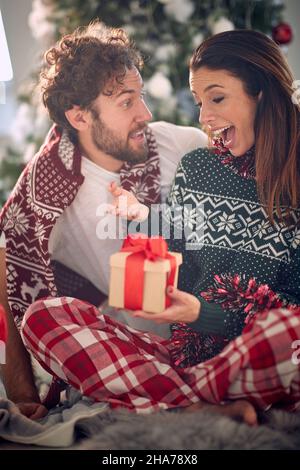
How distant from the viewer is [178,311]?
1452 mm

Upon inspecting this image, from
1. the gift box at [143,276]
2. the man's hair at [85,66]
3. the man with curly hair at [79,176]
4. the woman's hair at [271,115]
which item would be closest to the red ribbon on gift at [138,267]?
the gift box at [143,276]

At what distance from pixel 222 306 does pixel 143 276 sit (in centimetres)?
26

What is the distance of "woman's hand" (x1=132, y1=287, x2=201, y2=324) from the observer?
1425mm

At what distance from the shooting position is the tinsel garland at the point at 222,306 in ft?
4.93

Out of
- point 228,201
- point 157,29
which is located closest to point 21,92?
point 157,29

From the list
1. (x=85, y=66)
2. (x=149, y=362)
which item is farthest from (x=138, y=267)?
(x=85, y=66)

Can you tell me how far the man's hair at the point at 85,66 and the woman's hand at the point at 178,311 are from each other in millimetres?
547

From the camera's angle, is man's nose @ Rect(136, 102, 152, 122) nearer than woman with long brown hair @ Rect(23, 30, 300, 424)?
No

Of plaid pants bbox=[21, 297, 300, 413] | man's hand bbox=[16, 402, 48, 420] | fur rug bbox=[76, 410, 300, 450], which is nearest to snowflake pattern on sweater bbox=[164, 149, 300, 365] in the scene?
plaid pants bbox=[21, 297, 300, 413]

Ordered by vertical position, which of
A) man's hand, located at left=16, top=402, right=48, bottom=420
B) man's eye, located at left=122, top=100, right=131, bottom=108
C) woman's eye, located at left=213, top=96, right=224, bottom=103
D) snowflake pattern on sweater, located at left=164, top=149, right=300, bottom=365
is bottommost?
man's hand, located at left=16, top=402, right=48, bottom=420

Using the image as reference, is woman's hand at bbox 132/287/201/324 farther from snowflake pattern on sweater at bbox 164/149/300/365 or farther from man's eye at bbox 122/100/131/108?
man's eye at bbox 122/100/131/108

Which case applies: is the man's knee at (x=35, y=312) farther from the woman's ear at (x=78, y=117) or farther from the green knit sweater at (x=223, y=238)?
the woman's ear at (x=78, y=117)

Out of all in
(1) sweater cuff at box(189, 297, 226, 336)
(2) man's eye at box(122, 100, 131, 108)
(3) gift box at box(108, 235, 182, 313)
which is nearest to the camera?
(3) gift box at box(108, 235, 182, 313)

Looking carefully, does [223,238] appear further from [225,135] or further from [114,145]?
[114,145]
